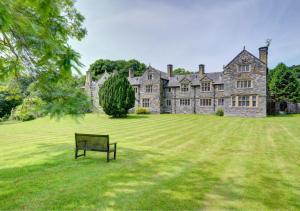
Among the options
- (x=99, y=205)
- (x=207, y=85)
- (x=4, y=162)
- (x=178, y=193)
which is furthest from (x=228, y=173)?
(x=207, y=85)

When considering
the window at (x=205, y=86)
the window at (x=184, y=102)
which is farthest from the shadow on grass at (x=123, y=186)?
the window at (x=184, y=102)

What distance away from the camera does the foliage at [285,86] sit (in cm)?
4066

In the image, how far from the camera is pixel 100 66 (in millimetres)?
75688

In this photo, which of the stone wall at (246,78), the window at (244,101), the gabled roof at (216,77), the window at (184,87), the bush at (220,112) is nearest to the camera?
the stone wall at (246,78)

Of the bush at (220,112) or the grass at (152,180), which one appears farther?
the bush at (220,112)

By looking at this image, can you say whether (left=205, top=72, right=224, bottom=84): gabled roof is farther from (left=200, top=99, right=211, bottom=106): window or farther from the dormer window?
the dormer window

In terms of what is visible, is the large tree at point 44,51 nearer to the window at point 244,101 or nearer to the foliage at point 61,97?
the foliage at point 61,97

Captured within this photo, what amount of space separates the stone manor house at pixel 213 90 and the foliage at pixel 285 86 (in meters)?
12.3

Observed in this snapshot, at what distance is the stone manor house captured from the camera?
3281 cm

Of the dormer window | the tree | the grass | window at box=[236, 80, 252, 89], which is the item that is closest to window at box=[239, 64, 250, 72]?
window at box=[236, 80, 252, 89]

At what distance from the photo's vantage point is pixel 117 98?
107 ft

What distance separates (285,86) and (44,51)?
4663cm

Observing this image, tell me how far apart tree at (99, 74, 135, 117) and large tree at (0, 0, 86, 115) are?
26853 millimetres

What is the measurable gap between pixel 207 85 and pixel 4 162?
33.8 meters
